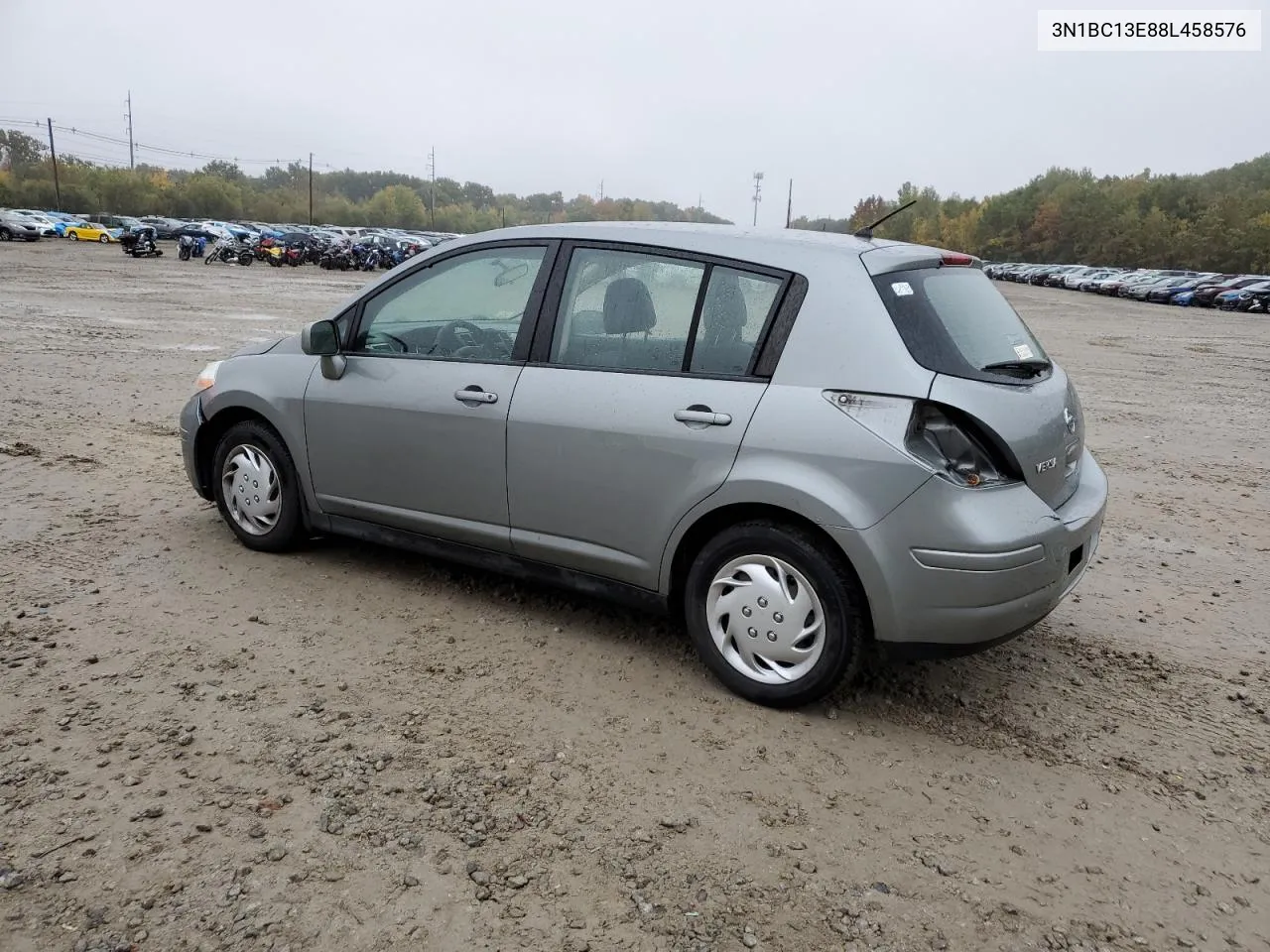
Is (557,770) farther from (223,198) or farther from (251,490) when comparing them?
(223,198)

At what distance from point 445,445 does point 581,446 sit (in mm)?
714

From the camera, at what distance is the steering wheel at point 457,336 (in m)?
4.24

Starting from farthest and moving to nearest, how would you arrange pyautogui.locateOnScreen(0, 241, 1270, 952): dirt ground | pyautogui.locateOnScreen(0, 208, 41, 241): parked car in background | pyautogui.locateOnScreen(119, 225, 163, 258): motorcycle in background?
pyautogui.locateOnScreen(0, 208, 41, 241): parked car in background
pyautogui.locateOnScreen(119, 225, 163, 258): motorcycle in background
pyautogui.locateOnScreen(0, 241, 1270, 952): dirt ground

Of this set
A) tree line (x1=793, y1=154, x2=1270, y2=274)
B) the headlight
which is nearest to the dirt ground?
the headlight

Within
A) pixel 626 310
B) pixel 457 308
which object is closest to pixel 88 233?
pixel 457 308

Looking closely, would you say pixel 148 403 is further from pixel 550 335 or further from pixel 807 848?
pixel 807 848

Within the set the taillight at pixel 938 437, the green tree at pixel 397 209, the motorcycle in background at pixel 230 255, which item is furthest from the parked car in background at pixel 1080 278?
the green tree at pixel 397 209

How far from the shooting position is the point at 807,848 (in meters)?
2.76

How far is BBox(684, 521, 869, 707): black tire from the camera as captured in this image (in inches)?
130

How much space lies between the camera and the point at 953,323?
346 cm

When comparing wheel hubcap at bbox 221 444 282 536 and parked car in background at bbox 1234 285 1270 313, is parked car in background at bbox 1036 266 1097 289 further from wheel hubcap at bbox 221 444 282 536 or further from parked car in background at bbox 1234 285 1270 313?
wheel hubcap at bbox 221 444 282 536

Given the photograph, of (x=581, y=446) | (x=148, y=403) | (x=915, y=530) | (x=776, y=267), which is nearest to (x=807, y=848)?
(x=915, y=530)

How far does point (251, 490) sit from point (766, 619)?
2.81 m

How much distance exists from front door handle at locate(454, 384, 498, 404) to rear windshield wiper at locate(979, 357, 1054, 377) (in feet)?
6.20
